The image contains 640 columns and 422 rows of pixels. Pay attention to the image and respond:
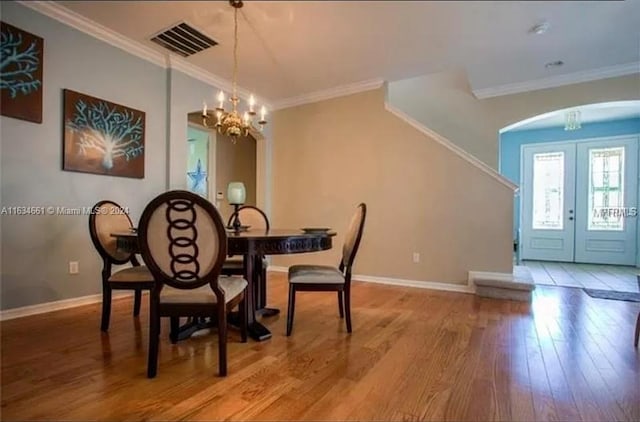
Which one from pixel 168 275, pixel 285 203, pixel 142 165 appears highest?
pixel 142 165

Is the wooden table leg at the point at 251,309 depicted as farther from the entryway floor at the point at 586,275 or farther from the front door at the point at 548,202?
the front door at the point at 548,202

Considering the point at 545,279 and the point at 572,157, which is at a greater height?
the point at 572,157

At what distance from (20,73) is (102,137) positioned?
0.74 meters

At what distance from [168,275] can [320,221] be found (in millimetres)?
3186

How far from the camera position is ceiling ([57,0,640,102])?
2814 millimetres

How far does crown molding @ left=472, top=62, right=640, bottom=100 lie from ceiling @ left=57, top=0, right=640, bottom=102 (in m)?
0.09

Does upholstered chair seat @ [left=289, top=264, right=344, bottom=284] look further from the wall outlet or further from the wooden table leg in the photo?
the wall outlet

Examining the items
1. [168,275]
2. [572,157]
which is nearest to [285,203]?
[168,275]

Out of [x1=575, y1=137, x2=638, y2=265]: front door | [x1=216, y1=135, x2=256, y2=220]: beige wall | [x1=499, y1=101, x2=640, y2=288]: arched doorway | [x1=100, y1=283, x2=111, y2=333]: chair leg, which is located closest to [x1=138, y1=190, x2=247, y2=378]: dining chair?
[x1=100, y1=283, x2=111, y2=333]: chair leg

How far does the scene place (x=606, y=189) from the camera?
239 inches

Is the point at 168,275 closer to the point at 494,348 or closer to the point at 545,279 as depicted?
the point at 494,348

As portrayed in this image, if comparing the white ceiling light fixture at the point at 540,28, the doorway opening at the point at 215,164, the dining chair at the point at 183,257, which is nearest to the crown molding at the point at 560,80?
the white ceiling light fixture at the point at 540,28

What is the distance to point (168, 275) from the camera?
1.79 meters

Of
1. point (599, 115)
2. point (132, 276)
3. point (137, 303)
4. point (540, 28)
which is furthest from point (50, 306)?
point (599, 115)
